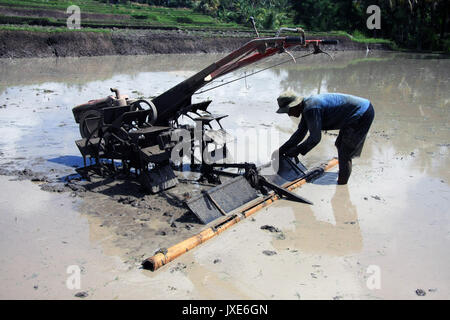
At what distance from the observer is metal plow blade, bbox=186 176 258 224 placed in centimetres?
516

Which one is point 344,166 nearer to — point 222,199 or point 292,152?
point 292,152

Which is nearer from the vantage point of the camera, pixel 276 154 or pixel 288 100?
pixel 288 100

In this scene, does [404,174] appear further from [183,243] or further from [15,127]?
[15,127]

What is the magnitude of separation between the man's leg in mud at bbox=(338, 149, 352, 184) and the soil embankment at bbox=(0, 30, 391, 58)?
21.9 meters

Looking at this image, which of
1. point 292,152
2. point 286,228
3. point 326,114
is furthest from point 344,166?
point 286,228

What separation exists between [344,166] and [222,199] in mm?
1983

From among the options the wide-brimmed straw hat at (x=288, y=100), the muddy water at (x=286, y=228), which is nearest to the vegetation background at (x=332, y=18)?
the muddy water at (x=286, y=228)

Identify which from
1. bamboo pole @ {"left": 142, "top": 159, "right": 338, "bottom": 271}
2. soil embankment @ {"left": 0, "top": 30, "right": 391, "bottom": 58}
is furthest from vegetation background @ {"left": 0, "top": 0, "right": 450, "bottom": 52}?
bamboo pole @ {"left": 142, "top": 159, "right": 338, "bottom": 271}

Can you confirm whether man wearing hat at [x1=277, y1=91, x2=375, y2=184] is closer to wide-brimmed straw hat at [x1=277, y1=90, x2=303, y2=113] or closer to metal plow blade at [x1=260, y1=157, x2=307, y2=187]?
wide-brimmed straw hat at [x1=277, y1=90, x2=303, y2=113]

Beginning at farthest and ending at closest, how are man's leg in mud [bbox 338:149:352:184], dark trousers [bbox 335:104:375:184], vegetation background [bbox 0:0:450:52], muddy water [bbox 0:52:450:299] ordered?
vegetation background [bbox 0:0:450:52], man's leg in mud [bbox 338:149:352:184], dark trousers [bbox 335:104:375:184], muddy water [bbox 0:52:450:299]

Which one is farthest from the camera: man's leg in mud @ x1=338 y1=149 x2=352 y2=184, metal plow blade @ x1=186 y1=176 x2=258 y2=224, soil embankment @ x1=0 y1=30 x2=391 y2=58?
soil embankment @ x1=0 y1=30 x2=391 y2=58

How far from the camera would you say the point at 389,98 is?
46.4 feet

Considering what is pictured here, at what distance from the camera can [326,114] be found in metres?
5.83
